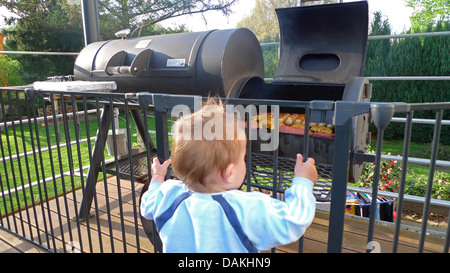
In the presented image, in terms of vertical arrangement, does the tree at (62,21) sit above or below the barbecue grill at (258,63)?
above

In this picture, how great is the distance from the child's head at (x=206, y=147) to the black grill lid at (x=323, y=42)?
1.57 m

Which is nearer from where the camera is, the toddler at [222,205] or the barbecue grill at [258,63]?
the toddler at [222,205]

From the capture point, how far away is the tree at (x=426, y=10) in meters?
12.4

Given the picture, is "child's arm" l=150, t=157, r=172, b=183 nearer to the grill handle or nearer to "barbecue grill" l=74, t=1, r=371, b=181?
"barbecue grill" l=74, t=1, r=371, b=181

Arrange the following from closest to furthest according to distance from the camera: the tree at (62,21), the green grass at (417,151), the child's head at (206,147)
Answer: the child's head at (206,147) → the green grass at (417,151) → the tree at (62,21)

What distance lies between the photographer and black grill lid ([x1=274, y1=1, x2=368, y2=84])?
2.25 m

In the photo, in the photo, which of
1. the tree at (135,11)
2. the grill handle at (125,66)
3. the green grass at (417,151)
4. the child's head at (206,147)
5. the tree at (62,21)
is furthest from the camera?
the tree at (135,11)

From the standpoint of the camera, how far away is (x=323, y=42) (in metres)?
2.45

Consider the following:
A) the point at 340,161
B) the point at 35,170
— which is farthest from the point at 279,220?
the point at 35,170

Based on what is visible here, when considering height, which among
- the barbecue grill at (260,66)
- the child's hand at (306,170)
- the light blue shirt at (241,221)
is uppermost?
the barbecue grill at (260,66)

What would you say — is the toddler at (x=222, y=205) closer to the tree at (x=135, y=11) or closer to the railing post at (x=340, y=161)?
the railing post at (x=340, y=161)

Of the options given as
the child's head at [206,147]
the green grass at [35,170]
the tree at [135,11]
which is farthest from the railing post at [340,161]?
the tree at [135,11]

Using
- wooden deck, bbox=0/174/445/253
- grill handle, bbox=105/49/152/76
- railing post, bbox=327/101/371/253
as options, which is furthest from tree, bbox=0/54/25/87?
railing post, bbox=327/101/371/253
